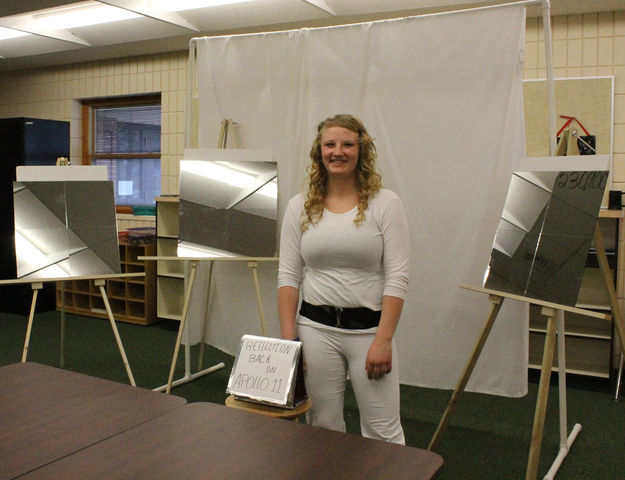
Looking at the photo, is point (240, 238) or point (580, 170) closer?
point (580, 170)

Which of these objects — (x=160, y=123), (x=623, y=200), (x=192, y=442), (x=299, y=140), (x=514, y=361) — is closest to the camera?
(x=192, y=442)

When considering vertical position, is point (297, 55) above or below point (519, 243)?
above

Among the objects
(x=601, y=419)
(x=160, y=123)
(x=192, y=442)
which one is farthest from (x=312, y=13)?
(x=192, y=442)

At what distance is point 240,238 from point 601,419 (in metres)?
2.17

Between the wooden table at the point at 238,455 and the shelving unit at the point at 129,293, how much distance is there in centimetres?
406

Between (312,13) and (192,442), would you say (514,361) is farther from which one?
(312,13)

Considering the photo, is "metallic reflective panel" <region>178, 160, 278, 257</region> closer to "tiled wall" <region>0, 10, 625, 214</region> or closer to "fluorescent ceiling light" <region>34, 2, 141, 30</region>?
"fluorescent ceiling light" <region>34, 2, 141, 30</region>

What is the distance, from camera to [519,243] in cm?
246

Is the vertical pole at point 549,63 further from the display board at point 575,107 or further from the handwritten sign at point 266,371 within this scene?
the display board at point 575,107

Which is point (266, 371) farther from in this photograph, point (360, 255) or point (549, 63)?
point (549, 63)

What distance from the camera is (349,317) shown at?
6.29 feet

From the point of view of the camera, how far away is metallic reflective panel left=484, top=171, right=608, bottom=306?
226 cm

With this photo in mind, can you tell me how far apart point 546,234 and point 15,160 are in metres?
4.90

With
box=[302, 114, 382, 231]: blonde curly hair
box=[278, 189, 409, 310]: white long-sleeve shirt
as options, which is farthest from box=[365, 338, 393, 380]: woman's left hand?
box=[302, 114, 382, 231]: blonde curly hair
